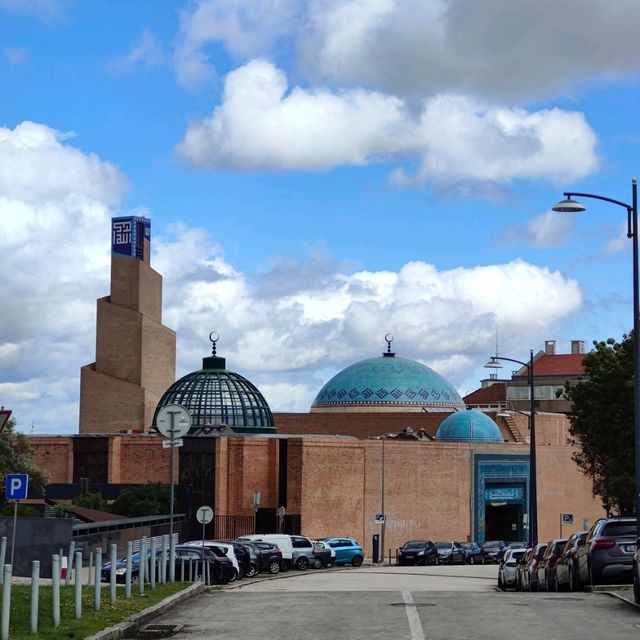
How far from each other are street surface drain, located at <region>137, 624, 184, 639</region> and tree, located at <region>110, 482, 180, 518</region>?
45.4 metres

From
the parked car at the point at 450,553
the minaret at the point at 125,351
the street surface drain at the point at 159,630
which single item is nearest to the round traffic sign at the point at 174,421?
the street surface drain at the point at 159,630

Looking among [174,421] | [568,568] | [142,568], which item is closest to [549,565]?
[568,568]

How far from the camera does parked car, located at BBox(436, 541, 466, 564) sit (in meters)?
60.2

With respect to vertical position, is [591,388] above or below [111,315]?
below

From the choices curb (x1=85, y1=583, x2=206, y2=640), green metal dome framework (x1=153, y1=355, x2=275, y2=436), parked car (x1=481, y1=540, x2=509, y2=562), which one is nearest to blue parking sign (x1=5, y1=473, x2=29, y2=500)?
curb (x1=85, y1=583, x2=206, y2=640)

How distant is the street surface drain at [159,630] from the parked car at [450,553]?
1762 inches

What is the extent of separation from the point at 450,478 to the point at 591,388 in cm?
2952

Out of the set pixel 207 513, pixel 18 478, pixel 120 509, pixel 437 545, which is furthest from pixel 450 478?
pixel 18 478

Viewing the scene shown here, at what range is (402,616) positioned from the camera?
1719 centimetres

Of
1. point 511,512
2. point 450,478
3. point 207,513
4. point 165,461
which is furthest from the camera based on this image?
point 511,512

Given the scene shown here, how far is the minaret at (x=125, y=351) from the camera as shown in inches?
3263

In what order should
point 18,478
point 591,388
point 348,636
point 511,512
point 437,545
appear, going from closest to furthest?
point 348,636 → point 18,478 → point 591,388 → point 437,545 → point 511,512

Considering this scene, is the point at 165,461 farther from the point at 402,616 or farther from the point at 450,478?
the point at 402,616

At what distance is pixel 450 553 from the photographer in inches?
2384
